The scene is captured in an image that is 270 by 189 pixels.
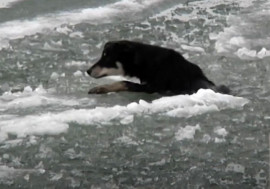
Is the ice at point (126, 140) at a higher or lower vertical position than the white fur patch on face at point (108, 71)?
higher

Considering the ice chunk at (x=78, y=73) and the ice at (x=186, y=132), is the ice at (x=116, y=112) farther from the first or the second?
the ice chunk at (x=78, y=73)

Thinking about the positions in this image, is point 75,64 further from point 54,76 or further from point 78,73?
point 54,76

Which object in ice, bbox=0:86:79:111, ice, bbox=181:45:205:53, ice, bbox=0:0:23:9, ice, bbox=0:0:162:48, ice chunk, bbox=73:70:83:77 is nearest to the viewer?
ice, bbox=0:86:79:111

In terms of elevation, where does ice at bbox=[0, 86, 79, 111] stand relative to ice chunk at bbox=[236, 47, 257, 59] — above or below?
above

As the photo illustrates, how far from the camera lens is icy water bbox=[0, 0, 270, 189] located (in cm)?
470

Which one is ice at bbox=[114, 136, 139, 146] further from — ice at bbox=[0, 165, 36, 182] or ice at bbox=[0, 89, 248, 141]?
ice at bbox=[0, 165, 36, 182]

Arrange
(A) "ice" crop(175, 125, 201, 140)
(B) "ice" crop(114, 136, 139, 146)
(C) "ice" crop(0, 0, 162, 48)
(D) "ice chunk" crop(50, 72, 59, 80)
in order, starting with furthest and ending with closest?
1. (C) "ice" crop(0, 0, 162, 48)
2. (D) "ice chunk" crop(50, 72, 59, 80)
3. (A) "ice" crop(175, 125, 201, 140)
4. (B) "ice" crop(114, 136, 139, 146)

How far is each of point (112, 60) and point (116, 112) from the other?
1.22m

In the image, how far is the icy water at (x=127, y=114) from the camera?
185 inches

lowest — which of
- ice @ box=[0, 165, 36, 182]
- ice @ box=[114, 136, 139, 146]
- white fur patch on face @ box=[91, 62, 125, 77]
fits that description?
white fur patch on face @ box=[91, 62, 125, 77]

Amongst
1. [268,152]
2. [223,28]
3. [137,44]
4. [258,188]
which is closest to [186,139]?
[268,152]

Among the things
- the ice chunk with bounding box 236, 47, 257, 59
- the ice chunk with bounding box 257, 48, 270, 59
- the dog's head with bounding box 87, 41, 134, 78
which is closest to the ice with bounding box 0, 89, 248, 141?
the dog's head with bounding box 87, 41, 134, 78

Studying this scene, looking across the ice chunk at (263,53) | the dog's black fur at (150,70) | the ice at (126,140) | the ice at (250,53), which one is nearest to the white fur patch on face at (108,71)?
the dog's black fur at (150,70)

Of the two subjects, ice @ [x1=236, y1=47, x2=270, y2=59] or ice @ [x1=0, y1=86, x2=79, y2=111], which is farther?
ice @ [x1=236, y1=47, x2=270, y2=59]
